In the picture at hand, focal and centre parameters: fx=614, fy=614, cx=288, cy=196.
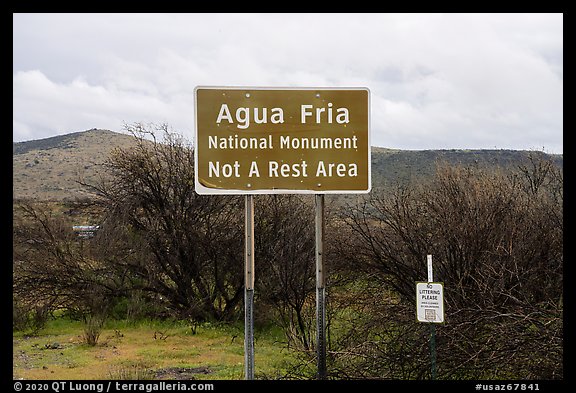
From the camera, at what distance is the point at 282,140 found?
6434 millimetres

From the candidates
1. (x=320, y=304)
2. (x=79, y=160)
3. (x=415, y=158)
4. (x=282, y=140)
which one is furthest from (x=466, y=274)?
(x=79, y=160)

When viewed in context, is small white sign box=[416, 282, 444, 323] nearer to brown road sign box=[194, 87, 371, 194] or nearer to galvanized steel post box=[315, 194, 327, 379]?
galvanized steel post box=[315, 194, 327, 379]

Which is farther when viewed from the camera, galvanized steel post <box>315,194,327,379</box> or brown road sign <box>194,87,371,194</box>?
galvanized steel post <box>315,194,327,379</box>

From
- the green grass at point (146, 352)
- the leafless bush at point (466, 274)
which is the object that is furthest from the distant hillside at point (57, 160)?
the leafless bush at point (466, 274)

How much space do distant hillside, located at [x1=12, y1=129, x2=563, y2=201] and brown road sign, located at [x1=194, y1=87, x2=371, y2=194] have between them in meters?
30.0

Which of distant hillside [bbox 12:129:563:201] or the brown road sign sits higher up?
distant hillside [bbox 12:129:563:201]

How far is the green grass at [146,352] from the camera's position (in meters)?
8.45

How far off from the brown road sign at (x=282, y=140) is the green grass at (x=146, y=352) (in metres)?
2.83

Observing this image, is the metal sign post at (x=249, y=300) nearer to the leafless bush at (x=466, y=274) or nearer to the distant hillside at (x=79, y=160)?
the leafless bush at (x=466, y=274)

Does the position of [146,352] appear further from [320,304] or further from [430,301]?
[430,301]

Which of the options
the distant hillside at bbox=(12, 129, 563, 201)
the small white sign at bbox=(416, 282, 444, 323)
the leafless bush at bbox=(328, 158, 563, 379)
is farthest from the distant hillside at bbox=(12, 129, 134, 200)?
the small white sign at bbox=(416, 282, 444, 323)

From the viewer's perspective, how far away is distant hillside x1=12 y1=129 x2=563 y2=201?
138 ft
